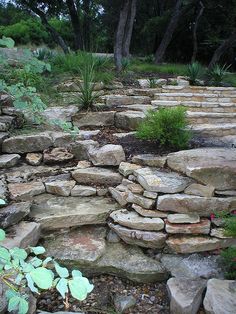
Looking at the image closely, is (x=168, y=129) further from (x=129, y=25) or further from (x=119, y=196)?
(x=129, y=25)

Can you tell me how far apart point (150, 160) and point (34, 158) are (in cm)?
133

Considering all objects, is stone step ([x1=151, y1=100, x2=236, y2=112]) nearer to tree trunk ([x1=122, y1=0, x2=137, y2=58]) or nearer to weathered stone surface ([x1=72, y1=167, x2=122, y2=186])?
weathered stone surface ([x1=72, y1=167, x2=122, y2=186])

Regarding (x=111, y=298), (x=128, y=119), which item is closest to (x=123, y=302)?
(x=111, y=298)

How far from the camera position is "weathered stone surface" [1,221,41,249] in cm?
259

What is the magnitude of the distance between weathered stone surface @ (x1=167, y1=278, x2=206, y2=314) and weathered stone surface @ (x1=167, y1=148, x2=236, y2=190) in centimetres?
91

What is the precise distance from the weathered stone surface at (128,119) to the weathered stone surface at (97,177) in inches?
42.8

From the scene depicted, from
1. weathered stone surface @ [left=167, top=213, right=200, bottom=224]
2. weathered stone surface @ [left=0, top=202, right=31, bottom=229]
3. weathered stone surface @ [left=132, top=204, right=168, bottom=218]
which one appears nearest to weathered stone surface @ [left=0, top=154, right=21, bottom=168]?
weathered stone surface @ [left=0, top=202, right=31, bottom=229]

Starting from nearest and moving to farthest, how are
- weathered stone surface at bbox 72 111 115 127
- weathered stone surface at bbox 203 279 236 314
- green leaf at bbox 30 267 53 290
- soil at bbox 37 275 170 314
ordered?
green leaf at bbox 30 267 53 290 → weathered stone surface at bbox 203 279 236 314 → soil at bbox 37 275 170 314 → weathered stone surface at bbox 72 111 115 127

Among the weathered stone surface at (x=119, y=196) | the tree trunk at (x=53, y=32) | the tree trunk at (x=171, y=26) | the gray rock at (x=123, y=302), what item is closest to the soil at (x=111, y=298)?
the gray rock at (x=123, y=302)

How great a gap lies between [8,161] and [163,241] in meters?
1.85

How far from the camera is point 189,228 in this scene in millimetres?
2973

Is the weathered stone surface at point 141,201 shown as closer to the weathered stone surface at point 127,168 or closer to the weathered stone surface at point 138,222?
the weathered stone surface at point 138,222

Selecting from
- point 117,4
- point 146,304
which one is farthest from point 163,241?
point 117,4

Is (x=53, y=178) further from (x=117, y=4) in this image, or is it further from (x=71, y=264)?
(x=117, y=4)
